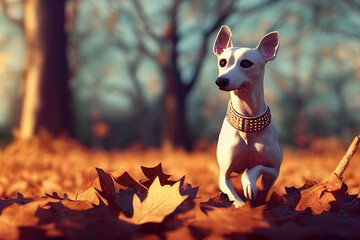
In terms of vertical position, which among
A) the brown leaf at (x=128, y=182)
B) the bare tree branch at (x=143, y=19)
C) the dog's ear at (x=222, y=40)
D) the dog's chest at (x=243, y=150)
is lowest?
the brown leaf at (x=128, y=182)

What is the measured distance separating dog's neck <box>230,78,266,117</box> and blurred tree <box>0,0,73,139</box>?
19.4 ft

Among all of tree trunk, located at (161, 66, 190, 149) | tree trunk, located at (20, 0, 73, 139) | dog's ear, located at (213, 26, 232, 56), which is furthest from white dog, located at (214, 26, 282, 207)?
tree trunk, located at (161, 66, 190, 149)

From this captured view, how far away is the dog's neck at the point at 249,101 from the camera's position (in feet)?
4.99

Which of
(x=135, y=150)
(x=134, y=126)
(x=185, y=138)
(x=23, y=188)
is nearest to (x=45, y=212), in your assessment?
(x=23, y=188)

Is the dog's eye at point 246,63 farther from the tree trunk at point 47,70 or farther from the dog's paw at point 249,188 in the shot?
the tree trunk at point 47,70

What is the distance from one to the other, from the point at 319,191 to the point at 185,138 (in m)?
9.18

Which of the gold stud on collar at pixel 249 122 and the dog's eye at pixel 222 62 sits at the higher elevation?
the dog's eye at pixel 222 62

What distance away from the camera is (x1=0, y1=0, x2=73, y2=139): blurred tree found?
6855 mm

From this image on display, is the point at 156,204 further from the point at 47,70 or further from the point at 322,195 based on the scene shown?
the point at 47,70

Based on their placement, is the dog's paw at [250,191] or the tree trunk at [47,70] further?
the tree trunk at [47,70]

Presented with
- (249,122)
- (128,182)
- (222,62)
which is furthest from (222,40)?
(128,182)

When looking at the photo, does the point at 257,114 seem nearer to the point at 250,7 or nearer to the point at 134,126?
the point at 250,7

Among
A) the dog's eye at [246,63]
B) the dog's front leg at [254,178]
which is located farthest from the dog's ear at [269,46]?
the dog's front leg at [254,178]

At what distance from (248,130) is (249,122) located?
0.03 m
